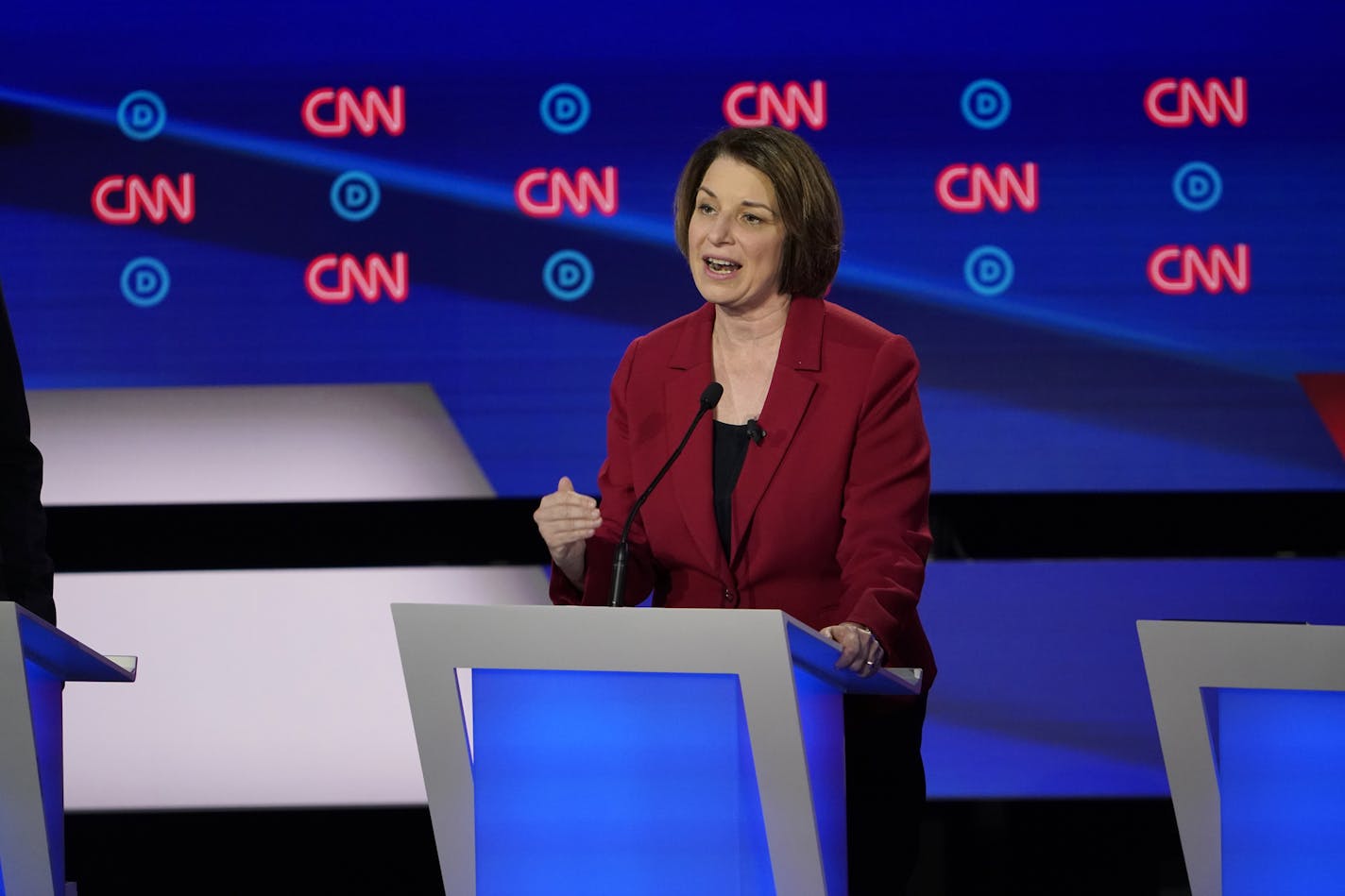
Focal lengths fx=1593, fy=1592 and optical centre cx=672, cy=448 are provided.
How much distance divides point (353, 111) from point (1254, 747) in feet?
8.84

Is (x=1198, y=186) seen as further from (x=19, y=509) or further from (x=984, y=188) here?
(x=19, y=509)

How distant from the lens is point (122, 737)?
386 cm

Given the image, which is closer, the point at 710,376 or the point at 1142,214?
the point at 710,376

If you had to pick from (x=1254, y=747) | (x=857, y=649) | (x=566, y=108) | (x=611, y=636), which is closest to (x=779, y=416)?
(x=857, y=649)

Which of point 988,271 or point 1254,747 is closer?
point 1254,747

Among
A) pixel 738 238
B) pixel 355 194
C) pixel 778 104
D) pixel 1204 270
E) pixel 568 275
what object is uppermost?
pixel 778 104

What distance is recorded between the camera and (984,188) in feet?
12.2

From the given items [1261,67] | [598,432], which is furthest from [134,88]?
[1261,67]

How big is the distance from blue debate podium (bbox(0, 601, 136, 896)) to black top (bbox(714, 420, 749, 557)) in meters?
0.89

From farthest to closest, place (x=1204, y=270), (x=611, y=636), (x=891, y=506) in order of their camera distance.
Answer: (x=1204, y=270) → (x=891, y=506) → (x=611, y=636)

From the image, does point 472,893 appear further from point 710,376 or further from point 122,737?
point 122,737

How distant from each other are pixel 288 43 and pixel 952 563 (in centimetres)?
200

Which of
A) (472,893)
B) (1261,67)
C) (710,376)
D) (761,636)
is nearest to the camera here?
(761,636)

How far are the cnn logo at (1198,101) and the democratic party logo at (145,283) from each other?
235 centimetres
